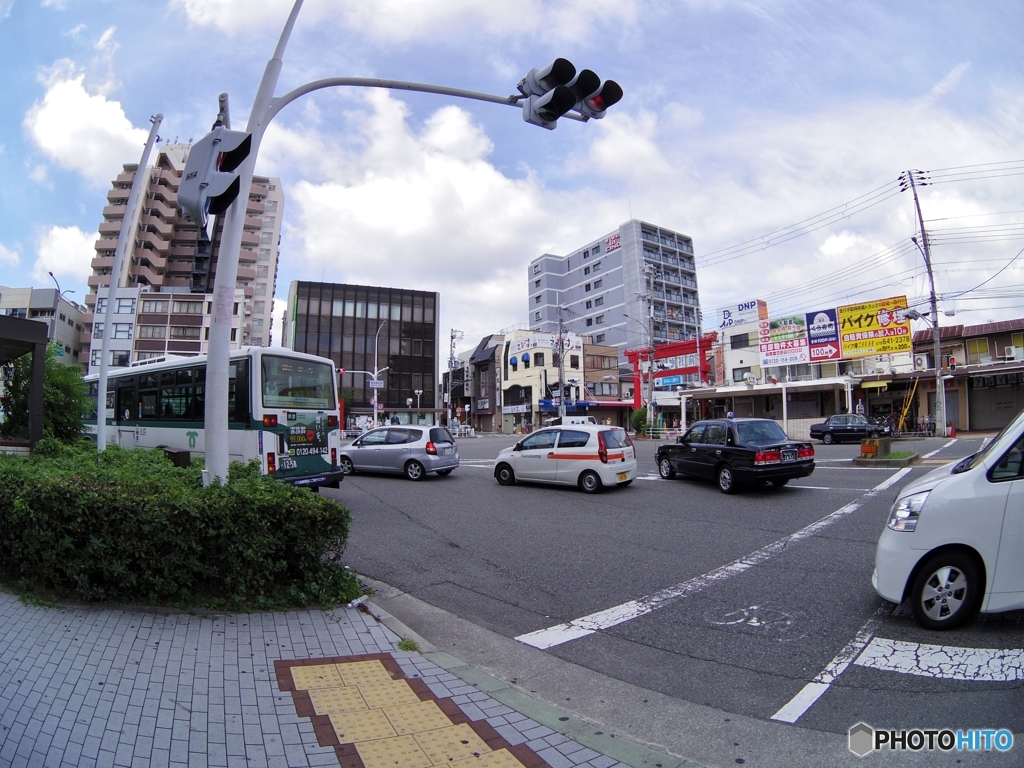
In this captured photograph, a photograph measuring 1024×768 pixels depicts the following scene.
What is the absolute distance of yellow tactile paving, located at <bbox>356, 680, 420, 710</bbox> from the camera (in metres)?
3.38

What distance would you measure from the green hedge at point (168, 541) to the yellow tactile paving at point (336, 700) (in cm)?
152

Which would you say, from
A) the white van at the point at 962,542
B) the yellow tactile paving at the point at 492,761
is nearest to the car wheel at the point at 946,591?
the white van at the point at 962,542

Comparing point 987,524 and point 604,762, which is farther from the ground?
point 987,524

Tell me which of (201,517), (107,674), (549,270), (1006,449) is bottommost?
(107,674)

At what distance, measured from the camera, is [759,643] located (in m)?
4.41

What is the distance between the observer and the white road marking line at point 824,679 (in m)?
3.38

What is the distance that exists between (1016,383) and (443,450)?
3488 centimetres

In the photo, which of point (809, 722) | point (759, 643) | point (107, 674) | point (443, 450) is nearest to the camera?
point (809, 722)

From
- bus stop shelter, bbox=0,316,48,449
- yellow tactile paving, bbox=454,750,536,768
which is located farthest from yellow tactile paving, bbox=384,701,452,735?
bus stop shelter, bbox=0,316,48,449

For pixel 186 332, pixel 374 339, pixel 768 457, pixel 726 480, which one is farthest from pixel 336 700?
pixel 186 332

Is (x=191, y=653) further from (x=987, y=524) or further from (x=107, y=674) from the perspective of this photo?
(x=987, y=524)

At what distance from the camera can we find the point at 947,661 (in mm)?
3852

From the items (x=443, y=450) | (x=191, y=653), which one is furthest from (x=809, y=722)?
(x=443, y=450)

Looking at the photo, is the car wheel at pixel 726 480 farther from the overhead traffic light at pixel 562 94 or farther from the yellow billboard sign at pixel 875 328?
the yellow billboard sign at pixel 875 328
